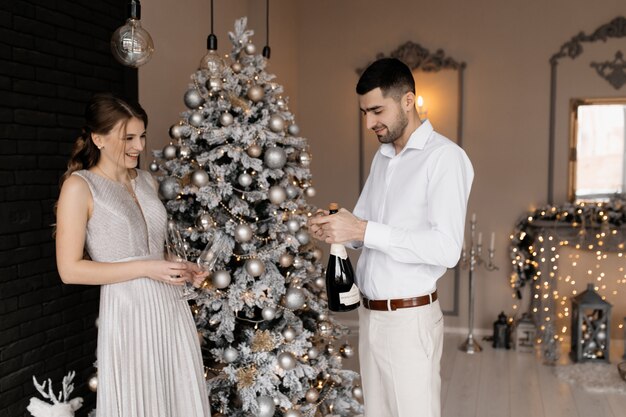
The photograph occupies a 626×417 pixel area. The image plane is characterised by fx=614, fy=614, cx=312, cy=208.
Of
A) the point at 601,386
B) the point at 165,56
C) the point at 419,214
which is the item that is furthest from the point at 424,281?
the point at 601,386

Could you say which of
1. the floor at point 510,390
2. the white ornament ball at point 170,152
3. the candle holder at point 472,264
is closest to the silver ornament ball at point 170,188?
the white ornament ball at point 170,152

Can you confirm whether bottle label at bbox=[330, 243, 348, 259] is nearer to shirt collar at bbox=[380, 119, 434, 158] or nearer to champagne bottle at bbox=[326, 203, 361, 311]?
champagne bottle at bbox=[326, 203, 361, 311]

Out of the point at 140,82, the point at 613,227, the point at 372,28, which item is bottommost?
the point at 613,227

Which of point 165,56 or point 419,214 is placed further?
point 165,56

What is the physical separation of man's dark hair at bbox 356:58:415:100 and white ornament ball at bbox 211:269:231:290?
0.95 metres

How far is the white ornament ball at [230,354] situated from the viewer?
2543mm

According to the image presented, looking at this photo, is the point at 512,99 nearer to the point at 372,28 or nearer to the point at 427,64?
the point at 427,64

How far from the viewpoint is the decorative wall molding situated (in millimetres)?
4812

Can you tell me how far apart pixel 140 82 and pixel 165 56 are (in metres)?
0.31

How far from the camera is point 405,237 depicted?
184cm

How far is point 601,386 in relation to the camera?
3.94 meters

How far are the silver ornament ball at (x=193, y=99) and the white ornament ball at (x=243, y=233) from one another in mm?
563

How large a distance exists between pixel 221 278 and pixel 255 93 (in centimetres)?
78

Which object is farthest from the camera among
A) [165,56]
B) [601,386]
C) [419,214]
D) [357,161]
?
[357,161]
